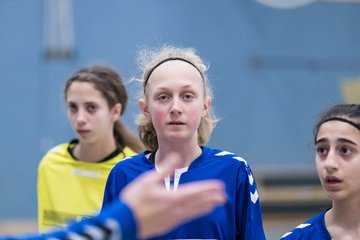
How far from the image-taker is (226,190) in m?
2.43

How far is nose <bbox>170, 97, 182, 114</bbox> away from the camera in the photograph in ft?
7.80

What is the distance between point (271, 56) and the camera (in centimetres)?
875

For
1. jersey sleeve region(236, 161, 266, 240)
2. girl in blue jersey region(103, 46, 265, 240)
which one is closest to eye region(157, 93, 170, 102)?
girl in blue jersey region(103, 46, 265, 240)

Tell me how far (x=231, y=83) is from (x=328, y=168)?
247 inches

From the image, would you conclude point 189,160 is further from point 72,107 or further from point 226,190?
point 72,107

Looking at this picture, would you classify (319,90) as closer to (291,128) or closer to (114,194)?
(291,128)

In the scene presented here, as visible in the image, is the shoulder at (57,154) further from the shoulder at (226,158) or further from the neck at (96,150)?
the shoulder at (226,158)

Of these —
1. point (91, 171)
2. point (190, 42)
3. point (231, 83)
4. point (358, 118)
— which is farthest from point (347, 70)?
point (358, 118)

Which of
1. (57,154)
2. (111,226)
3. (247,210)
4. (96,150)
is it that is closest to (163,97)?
(247,210)

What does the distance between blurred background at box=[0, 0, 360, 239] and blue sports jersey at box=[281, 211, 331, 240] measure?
498cm

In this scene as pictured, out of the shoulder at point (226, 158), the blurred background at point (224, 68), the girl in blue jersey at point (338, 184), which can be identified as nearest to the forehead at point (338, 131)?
the girl in blue jersey at point (338, 184)

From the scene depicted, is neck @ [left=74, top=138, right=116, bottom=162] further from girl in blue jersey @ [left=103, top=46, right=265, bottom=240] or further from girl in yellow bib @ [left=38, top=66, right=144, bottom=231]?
girl in blue jersey @ [left=103, top=46, right=265, bottom=240]

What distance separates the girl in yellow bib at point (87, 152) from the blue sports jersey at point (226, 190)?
938 mm

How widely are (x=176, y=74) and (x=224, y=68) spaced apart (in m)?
6.21
